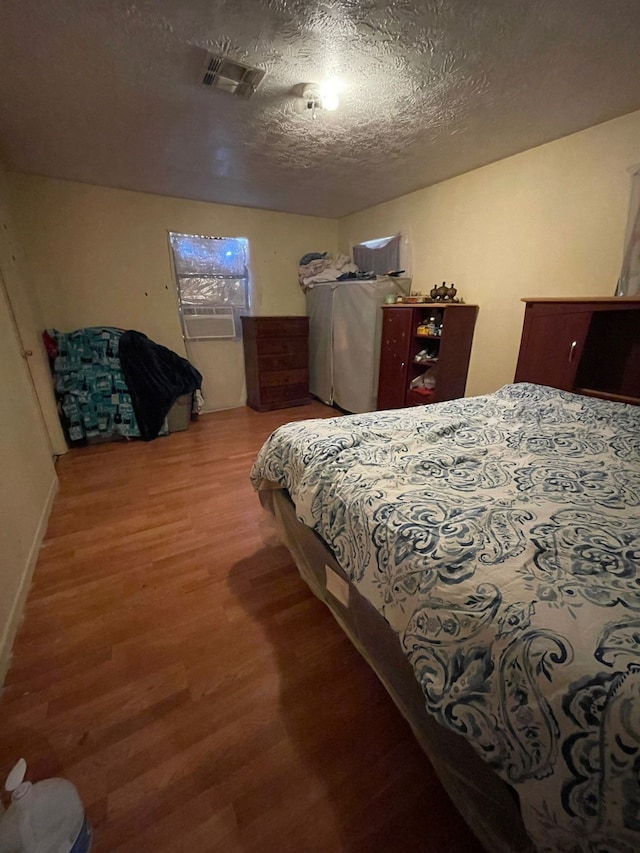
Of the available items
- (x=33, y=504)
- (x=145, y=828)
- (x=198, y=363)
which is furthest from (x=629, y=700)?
(x=198, y=363)

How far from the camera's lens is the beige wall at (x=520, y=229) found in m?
1.91

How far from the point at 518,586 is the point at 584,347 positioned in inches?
74.5

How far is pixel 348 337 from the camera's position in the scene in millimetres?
3580

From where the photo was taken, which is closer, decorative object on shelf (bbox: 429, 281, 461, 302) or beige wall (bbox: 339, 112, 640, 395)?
beige wall (bbox: 339, 112, 640, 395)

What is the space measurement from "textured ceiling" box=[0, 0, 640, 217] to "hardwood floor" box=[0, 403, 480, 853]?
7.49 ft

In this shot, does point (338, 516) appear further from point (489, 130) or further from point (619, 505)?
point (489, 130)

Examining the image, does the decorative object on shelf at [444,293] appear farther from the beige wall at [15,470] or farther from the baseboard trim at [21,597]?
the baseboard trim at [21,597]

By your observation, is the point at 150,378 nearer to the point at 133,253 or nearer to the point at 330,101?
the point at 133,253

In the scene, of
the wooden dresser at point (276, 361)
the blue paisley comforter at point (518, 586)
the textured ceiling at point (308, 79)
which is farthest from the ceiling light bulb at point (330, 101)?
the wooden dresser at point (276, 361)

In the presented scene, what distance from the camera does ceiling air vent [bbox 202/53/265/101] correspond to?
4.63 ft

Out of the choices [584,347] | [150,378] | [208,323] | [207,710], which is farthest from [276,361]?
[207,710]

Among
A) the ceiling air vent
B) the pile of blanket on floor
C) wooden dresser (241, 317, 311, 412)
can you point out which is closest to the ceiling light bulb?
the ceiling air vent

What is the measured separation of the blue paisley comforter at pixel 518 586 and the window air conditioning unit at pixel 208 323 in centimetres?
293

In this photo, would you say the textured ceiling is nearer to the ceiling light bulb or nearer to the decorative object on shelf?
the ceiling light bulb
